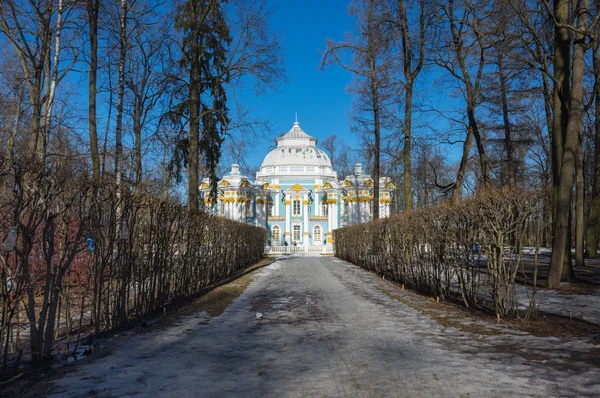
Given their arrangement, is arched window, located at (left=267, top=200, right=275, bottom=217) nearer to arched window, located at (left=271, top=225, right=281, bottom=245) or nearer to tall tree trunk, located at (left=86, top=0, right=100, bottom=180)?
arched window, located at (left=271, top=225, right=281, bottom=245)

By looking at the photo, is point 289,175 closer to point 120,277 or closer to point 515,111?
point 515,111

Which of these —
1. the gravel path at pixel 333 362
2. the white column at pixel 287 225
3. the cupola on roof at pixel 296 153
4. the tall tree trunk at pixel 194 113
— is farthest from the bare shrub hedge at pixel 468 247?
the cupola on roof at pixel 296 153

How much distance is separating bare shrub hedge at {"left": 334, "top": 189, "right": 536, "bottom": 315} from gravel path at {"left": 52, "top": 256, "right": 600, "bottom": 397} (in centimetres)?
138

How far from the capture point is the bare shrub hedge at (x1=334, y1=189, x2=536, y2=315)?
663cm

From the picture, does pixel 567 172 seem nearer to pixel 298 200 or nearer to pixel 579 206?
pixel 579 206

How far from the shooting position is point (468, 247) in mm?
7441

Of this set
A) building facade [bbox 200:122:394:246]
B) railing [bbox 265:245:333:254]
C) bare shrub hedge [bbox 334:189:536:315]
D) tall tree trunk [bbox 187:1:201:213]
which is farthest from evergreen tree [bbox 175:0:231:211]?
building facade [bbox 200:122:394:246]

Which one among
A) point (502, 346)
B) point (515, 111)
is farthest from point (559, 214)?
point (515, 111)

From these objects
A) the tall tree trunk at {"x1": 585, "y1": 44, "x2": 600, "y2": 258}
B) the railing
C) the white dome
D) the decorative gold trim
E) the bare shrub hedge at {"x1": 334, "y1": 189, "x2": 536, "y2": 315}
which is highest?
the white dome

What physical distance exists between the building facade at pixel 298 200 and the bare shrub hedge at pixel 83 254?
1479 inches

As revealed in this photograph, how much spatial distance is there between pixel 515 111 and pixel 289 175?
33271 millimetres

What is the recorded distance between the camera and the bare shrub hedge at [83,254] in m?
4.22

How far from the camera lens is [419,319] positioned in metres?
6.89

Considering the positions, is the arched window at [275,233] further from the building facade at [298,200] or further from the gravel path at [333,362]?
the gravel path at [333,362]
